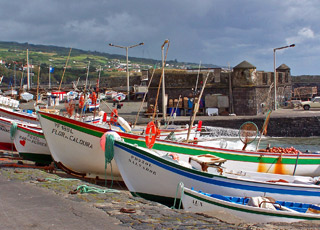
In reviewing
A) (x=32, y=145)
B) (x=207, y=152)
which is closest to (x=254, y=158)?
(x=207, y=152)

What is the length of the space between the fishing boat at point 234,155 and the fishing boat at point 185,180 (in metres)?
1.69

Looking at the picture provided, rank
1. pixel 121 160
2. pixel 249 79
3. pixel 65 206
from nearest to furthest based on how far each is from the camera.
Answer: pixel 65 206 → pixel 121 160 → pixel 249 79

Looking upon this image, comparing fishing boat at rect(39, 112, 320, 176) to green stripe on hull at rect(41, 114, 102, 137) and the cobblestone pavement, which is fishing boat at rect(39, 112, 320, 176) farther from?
the cobblestone pavement

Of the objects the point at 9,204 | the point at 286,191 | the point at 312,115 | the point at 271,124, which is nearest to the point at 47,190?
the point at 9,204

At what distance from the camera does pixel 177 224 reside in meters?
7.31

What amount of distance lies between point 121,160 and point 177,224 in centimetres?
415

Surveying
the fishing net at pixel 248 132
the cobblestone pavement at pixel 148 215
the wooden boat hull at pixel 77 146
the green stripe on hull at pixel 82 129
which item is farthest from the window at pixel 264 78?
the cobblestone pavement at pixel 148 215

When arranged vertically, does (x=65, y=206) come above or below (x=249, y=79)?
below

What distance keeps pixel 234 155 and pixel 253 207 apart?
506 cm

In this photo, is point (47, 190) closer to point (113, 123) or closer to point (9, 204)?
point (9, 204)

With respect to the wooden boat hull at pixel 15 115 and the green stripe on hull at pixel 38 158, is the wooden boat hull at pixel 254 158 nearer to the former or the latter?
the green stripe on hull at pixel 38 158

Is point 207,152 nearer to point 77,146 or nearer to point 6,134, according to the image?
point 77,146

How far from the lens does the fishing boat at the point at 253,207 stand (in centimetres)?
831

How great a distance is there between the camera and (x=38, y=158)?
16.4m
